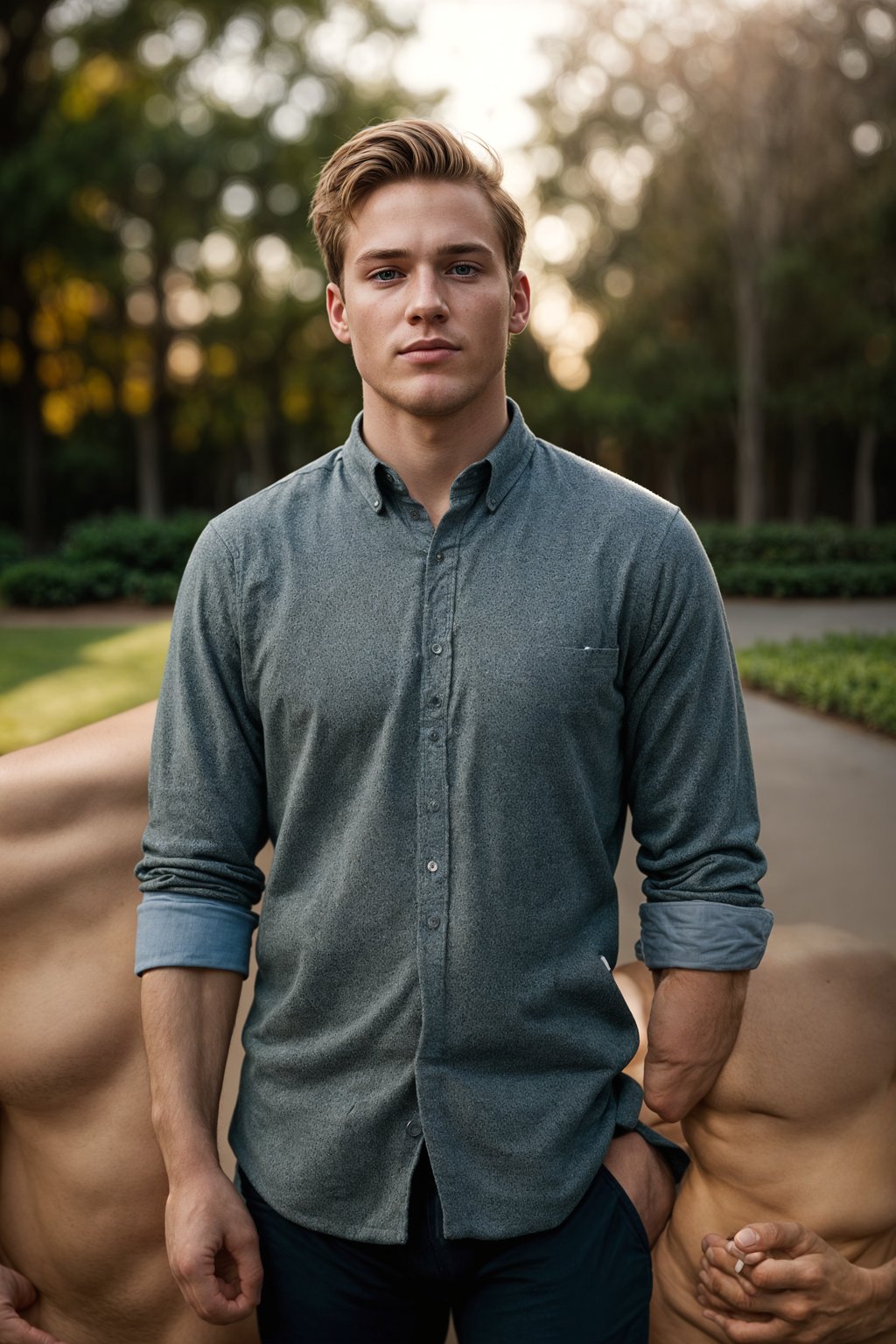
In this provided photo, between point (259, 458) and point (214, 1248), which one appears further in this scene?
point (259, 458)

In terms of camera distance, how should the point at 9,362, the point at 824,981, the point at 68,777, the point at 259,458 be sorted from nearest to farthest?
the point at 824,981 < the point at 68,777 < the point at 9,362 < the point at 259,458

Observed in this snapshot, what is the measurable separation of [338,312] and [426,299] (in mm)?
220

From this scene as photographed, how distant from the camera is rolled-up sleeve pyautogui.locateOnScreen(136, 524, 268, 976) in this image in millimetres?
1555

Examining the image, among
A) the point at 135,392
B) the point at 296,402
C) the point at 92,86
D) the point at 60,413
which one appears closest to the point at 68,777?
the point at 92,86

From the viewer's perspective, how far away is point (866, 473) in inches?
765

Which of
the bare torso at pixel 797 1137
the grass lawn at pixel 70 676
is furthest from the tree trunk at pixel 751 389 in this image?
the bare torso at pixel 797 1137

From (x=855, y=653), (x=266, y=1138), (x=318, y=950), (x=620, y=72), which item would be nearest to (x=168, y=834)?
(x=318, y=950)

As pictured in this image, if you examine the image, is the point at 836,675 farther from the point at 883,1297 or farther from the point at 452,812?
the point at 452,812

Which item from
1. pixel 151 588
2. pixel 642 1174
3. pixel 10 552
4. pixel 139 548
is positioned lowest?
pixel 10 552

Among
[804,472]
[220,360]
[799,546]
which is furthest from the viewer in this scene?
[220,360]

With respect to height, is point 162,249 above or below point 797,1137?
above

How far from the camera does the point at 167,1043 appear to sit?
5.04 ft

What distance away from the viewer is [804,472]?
68.9ft

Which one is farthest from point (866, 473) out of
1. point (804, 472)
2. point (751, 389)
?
point (751, 389)
